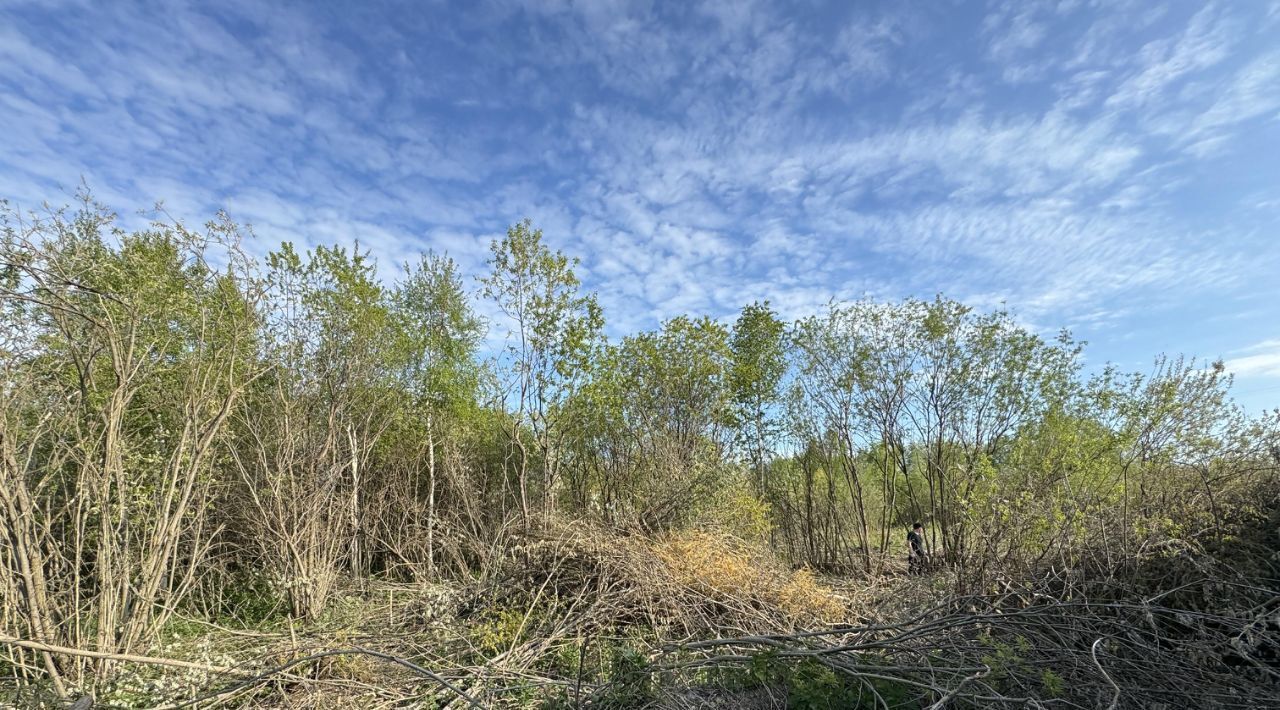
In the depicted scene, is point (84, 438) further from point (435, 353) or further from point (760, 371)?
point (760, 371)

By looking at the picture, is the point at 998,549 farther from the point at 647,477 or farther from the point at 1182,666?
the point at 647,477

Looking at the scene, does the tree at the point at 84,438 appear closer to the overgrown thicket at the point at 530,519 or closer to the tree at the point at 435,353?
the overgrown thicket at the point at 530,519

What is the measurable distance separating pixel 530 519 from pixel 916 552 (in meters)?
7.97

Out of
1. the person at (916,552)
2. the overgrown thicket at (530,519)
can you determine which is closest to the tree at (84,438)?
the overgrown thicket at (530,519)

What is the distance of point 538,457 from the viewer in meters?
12.9

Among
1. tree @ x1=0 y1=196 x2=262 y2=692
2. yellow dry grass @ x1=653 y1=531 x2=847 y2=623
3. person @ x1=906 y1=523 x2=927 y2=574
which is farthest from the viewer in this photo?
person @ x1=906 y1=523 x2=927 y2=574

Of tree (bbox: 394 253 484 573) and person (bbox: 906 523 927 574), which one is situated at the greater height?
tree (bbox: 394 253 484 573)

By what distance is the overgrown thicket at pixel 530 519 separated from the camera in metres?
3.96

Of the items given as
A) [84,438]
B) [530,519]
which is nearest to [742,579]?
[530,519]

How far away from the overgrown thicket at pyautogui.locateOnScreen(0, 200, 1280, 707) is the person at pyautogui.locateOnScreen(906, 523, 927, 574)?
361mm

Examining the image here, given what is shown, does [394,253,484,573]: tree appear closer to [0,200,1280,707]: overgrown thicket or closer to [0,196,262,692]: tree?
[0,200,1280,707]: overgrown thicket

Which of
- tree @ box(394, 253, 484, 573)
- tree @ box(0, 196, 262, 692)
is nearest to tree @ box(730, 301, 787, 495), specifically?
tree @ box(394, 253, 484, 573)

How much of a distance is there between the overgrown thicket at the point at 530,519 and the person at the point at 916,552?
36 centimetres

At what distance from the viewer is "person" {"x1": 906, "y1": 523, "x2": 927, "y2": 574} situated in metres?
10.7
